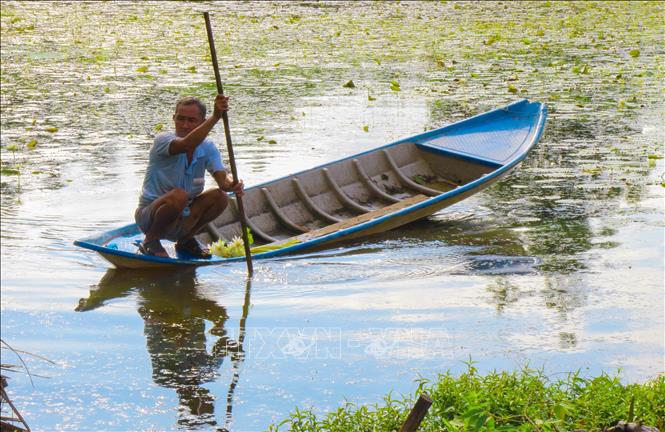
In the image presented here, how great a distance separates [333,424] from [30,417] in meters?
1.36

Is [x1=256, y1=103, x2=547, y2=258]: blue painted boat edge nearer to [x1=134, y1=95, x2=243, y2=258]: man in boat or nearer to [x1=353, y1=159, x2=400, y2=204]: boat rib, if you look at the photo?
[x1=134, y1=95, x2=243, y2=258]: man in boat

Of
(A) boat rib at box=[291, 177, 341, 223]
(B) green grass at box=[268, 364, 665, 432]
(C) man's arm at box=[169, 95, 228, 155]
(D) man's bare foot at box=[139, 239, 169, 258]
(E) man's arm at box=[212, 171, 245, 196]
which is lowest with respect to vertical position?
(B) green grass at box=[268, 364, 665, 432]

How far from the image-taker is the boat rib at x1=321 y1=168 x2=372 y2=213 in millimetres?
8148

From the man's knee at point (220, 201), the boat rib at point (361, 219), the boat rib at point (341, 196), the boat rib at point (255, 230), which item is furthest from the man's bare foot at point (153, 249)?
the boat rib at point (341, 196)

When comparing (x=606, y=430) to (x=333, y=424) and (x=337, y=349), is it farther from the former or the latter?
(x=337, y=349)

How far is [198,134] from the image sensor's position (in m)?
6.18

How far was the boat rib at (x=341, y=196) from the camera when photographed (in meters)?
8.15

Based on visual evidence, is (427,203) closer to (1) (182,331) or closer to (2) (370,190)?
→ (2) (370,190)

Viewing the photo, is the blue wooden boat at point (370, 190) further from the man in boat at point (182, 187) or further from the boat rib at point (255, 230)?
the man in boat at point (182, 187)

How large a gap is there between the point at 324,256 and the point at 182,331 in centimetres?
156

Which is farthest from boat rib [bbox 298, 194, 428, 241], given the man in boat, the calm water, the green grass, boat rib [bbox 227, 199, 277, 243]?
the green grass

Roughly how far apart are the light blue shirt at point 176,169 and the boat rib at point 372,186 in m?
2.12

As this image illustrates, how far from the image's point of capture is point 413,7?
878 inches

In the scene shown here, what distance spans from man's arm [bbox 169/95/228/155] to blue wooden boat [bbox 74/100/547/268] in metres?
0.70
